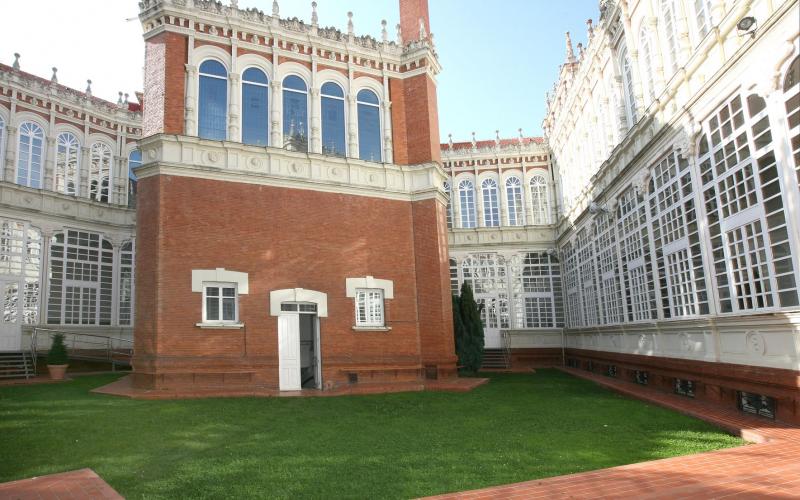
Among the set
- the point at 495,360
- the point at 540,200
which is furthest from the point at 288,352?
the point at 540,200

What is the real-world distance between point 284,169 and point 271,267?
2.99 m

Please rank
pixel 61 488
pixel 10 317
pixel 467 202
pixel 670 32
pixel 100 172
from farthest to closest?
pixel 467 202, pixel 100 172, pixel 10 317, pixel 670 32, pixel 61 488

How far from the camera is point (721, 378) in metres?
10.7

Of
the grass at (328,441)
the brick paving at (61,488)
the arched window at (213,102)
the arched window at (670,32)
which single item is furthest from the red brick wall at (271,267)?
the brick paving at (61,488)

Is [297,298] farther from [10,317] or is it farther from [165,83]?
[10,317]

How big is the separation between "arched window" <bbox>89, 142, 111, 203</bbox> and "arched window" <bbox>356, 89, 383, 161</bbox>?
12986 millimetres

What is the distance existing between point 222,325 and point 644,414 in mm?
10407

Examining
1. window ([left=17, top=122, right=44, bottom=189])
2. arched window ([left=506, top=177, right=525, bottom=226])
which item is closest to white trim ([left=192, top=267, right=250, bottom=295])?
window ([left=17, top=122, right=44, bottom=189])

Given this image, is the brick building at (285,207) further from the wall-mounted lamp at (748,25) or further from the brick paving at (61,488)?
the wall-mounted lamp at (748,25)

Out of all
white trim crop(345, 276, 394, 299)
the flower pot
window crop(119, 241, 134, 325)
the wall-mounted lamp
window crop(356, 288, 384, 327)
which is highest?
the wall-mounted lamp

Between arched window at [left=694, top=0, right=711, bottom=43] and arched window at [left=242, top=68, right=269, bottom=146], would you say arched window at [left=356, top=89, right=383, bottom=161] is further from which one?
arched window at [left=694, top=0, right=711, bottom=43]

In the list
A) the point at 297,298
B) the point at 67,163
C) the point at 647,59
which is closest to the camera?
the point at 647,59

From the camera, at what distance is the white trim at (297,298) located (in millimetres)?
15852

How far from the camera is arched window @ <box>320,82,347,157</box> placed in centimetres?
1808
